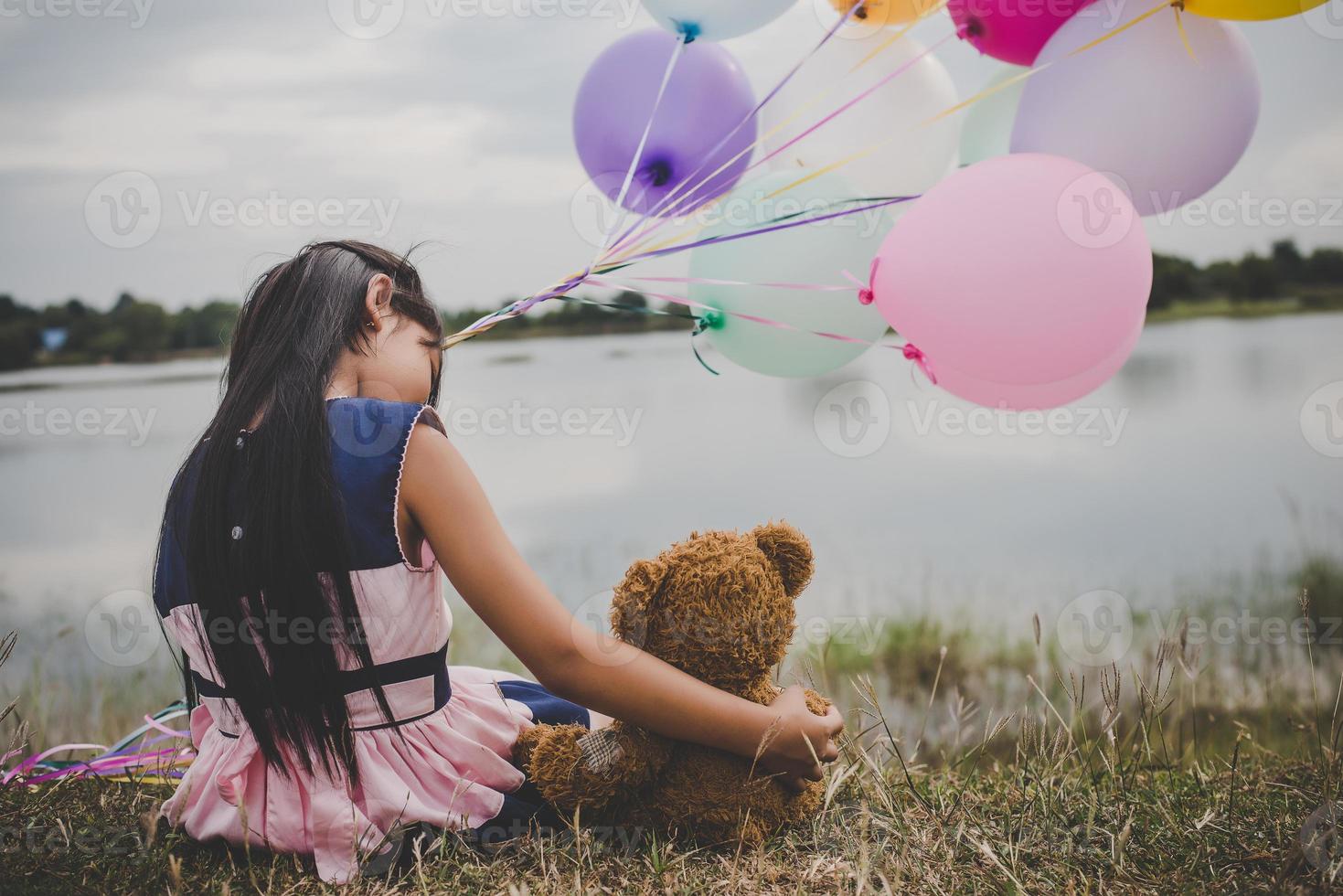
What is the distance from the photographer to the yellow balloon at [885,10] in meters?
1.89

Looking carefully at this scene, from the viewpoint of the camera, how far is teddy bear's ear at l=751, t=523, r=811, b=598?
1.47 m

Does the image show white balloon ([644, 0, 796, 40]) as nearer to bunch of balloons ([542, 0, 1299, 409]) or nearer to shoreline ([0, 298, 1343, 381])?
bunch of balloons ([542, 0, 1299, 409])

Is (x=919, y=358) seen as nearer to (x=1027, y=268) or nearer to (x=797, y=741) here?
(x=1027, y=268)

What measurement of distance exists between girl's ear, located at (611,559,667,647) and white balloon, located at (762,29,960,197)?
107 centimetres

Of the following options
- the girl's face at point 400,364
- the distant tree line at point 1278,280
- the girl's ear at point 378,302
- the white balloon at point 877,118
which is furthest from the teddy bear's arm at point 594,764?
the distant tree line at point 1278,280

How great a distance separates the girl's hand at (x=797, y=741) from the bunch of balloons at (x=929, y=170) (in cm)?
66

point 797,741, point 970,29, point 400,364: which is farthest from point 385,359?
point 970,29

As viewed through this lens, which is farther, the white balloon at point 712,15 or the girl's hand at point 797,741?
the white balloon at point 712,15

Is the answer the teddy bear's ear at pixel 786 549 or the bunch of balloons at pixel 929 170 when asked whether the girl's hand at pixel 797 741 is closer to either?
the teddy bear's ear at pixel 786 549

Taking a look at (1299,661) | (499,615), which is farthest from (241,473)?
(1299,661)

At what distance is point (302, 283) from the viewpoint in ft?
4.69

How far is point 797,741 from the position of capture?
4.48 ft

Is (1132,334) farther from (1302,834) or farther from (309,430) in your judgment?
(309,430)

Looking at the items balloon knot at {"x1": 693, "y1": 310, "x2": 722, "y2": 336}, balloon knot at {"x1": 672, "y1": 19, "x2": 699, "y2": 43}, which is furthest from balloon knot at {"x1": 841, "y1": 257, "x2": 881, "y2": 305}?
balloon knot at {"x1": 672, "y1": 19, "x2": 699, "y2": 43}
